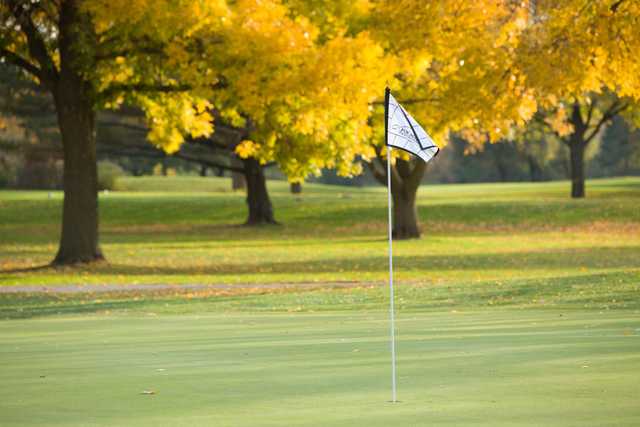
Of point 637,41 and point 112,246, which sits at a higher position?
point 637,41

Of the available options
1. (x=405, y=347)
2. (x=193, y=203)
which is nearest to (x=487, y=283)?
(x=405, y=347)

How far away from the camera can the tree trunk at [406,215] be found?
160 feet

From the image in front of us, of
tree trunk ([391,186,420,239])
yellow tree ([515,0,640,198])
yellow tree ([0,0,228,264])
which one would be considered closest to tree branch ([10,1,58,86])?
yellow tree ([0,0,228,264])

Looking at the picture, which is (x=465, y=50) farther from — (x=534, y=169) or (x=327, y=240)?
(x=534, y=169)

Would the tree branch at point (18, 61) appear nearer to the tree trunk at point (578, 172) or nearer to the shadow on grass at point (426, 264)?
the shadow on grass at point (426, 264)

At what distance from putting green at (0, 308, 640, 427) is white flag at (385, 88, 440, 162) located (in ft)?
5.99

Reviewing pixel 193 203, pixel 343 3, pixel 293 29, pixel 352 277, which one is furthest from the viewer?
pixel 193 203

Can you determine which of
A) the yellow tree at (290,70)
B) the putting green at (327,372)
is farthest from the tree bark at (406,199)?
the putting green at (327,372)

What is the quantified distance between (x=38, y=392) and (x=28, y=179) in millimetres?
87287

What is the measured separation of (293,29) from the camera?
98.2 feet

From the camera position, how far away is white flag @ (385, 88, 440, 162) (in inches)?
389

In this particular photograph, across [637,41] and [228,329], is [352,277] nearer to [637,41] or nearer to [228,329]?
[637,41]

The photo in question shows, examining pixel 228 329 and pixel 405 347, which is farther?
pixel 228 329

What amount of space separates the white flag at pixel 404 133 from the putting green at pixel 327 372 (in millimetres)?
1825
